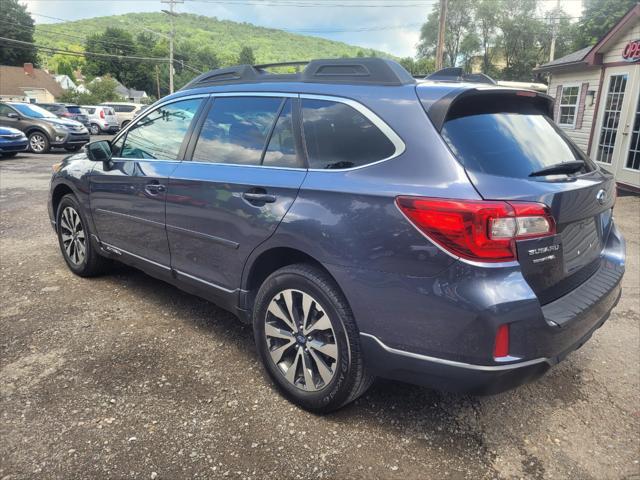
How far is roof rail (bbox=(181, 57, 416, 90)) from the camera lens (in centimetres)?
255

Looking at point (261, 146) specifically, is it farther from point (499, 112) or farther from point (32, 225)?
point (32, 225)

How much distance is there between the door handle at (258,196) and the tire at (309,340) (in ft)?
1.27

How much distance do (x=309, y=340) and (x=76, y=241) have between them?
122 inches

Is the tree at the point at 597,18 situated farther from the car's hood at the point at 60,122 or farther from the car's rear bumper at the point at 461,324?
the car's rear bumper at the point at 461,324

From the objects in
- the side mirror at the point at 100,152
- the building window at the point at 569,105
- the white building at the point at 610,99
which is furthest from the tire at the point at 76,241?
the building window at the point at 569,105

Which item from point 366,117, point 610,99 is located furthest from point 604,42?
point 366,117

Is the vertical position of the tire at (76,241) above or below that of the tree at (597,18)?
below

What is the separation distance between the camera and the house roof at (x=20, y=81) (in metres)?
53.8

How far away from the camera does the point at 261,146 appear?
115 inches

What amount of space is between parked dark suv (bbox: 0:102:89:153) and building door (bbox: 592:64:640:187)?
A: 658 inches

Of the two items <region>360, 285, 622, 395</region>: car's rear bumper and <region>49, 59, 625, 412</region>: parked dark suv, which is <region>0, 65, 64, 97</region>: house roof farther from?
<region>360, 285, 622, 395</region>: car's rear bumper

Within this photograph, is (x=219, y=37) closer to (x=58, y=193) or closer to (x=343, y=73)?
(x=58, y=193)

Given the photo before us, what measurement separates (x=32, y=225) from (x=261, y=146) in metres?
5.36

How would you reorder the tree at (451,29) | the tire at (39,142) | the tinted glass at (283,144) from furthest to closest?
the tree at (451,29), the tire at (39,142), the tinted glass at (283,144)
